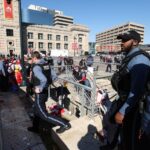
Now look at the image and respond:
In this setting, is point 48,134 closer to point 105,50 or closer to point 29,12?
point 105,50

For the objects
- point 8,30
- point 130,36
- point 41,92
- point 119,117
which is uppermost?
point 8,30

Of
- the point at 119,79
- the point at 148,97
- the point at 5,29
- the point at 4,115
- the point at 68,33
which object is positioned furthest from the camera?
the point at 68,33

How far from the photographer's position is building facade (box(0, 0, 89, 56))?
73312 mm

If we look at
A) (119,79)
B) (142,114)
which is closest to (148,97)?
(142,114)

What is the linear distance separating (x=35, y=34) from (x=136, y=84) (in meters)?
86.2

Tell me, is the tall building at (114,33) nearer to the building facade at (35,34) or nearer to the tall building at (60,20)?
the tall building at (60,20)

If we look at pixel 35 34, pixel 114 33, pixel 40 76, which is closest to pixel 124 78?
pixel 40 76

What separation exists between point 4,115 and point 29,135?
5.16 feet

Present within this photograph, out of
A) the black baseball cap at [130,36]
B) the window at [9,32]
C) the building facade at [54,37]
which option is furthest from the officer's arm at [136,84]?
the window at [9,32]

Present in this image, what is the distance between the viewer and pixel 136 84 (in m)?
2.01

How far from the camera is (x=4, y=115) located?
559cm

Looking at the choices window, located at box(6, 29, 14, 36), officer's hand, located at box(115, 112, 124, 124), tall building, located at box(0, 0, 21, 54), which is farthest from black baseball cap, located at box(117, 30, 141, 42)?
window, located at box(6, 29, 14, 36)

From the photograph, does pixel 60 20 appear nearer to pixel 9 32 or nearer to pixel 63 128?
pixel 9 32

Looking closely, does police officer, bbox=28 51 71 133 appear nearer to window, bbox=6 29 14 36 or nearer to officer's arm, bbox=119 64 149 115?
officer's arm, bbox=119 64 149 115
